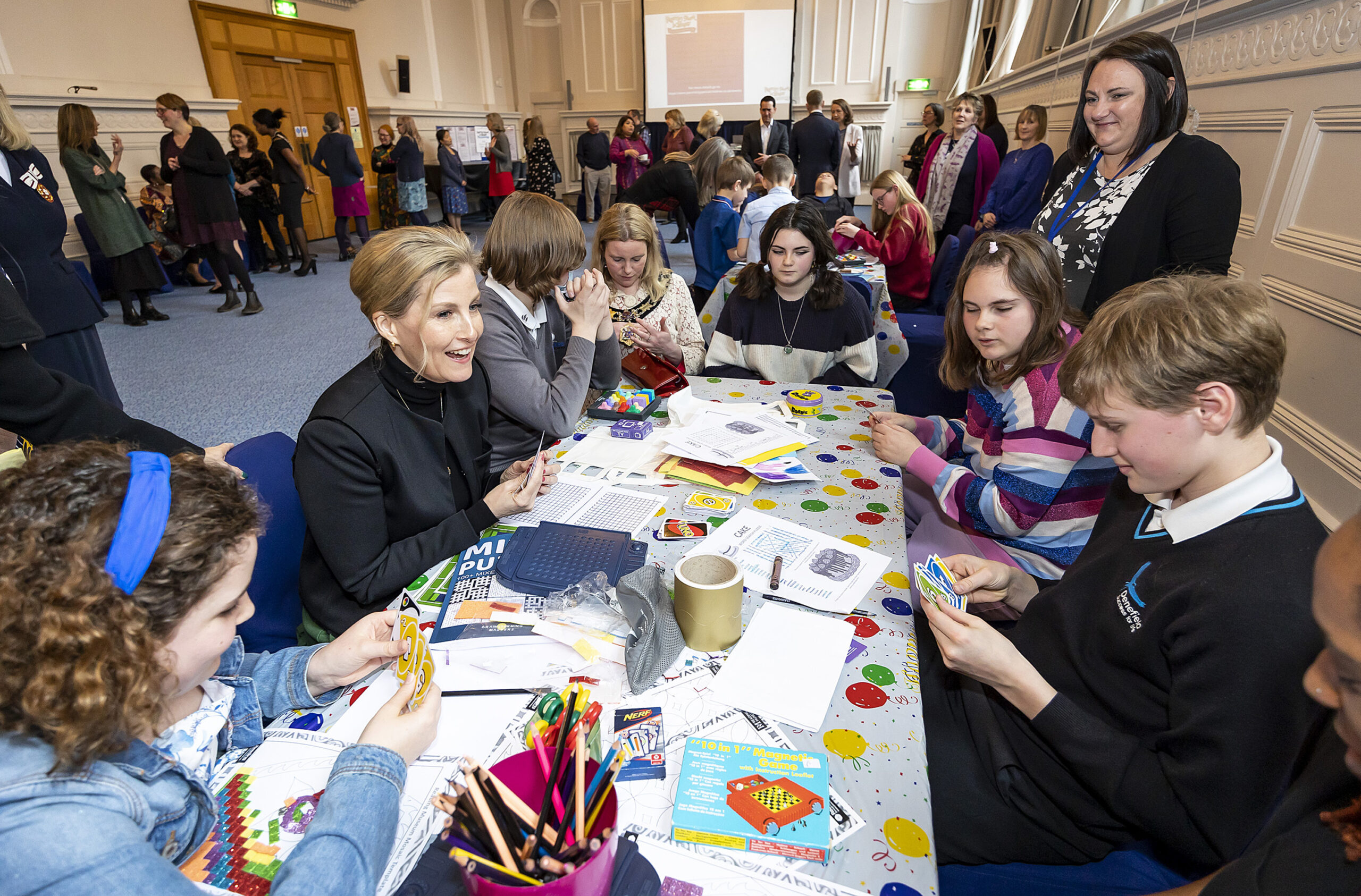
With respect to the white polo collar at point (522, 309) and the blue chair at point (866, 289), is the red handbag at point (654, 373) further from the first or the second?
the blue chair at point (866, 289)

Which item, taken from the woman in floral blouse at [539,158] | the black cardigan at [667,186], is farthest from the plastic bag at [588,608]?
the woman in floral blouse at [539,158]

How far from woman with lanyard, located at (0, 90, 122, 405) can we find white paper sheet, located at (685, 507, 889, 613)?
2418 mm

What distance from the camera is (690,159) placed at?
246 inches

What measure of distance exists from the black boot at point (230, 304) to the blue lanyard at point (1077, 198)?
6.24m

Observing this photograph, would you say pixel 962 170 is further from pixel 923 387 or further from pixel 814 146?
pixel 923 387

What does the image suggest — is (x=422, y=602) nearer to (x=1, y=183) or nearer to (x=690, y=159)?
(x=1, y=183)

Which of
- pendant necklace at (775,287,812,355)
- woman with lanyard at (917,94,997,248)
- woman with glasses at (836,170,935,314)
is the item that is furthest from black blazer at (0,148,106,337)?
woman with lanyard at (917,94,997,248)

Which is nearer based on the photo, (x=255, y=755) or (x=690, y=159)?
(x=255, y=755)

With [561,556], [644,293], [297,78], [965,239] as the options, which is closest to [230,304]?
[297,78]

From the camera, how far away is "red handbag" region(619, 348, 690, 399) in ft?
7.29

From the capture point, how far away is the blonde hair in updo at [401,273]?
1.43m

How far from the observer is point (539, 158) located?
9.50 m

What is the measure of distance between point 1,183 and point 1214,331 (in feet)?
11.0

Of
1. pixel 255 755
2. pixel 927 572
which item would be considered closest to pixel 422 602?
pixel 255 755
